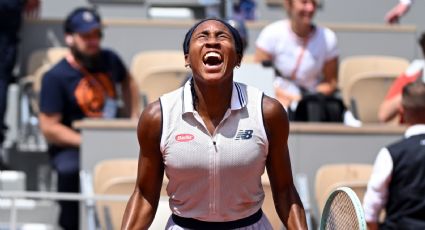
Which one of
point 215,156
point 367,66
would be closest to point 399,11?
point 367,66

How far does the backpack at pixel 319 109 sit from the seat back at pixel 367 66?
37.6 inches

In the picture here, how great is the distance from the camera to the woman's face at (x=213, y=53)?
4449 mm

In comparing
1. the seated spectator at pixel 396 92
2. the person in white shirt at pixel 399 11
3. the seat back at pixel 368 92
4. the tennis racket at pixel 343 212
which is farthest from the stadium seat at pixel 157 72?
the tennis racket at pixel 343 212

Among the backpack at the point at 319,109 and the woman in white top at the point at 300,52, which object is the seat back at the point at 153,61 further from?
the backpack at the point at 319,109

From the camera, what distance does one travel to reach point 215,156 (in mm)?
4535

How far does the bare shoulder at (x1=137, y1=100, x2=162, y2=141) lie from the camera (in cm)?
459

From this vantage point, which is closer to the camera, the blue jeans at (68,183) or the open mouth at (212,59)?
the open mouth at (212,59)

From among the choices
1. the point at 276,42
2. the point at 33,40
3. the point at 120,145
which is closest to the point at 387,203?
the point at 120,145

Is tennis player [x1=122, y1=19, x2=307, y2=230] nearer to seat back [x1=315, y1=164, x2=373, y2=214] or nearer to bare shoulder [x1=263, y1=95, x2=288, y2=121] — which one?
bare shoulder [x1=263, y1=95, x2=288, y2=121]

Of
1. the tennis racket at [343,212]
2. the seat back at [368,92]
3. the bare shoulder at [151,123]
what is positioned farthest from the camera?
the seat back at [368,92]

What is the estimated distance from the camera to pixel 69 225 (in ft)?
25.3

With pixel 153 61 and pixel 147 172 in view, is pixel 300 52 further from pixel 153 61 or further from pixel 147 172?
pixel 147 172

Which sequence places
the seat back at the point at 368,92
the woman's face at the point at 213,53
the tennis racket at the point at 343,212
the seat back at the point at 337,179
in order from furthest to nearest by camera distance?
the seat back at the point at 368,92 → the seat back at the point at 337,179 → the woman's face at the point at 213,53 → the tennis racket at the point at 343,212

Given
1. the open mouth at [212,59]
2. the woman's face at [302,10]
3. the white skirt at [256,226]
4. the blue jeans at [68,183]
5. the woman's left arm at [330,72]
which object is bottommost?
the blue jeans at [68,183]
